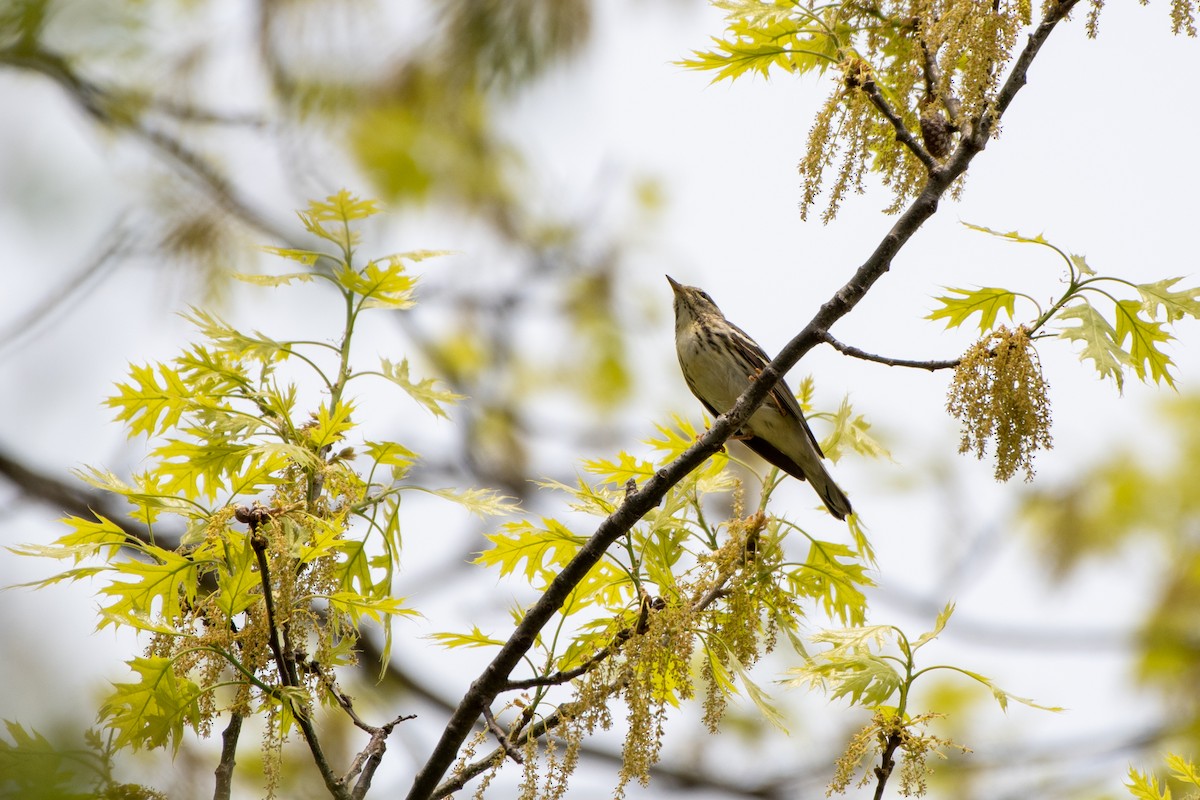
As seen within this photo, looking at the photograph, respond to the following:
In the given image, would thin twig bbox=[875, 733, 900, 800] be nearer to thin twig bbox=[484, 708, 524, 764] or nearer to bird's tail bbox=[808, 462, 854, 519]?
thin twig bbox=[484, 708, 524, 764]

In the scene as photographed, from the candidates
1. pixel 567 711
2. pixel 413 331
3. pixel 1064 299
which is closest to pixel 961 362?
pixel 1064 299

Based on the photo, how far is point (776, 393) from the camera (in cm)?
477

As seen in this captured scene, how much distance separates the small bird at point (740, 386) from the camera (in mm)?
5047

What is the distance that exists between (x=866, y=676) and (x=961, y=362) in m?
0.81

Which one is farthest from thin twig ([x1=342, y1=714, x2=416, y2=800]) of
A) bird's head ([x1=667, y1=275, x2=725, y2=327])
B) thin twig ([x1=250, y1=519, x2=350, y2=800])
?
bird's head ([x1=667, y1=275, x2=725, y2=327])

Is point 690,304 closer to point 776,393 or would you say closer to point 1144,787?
point 776,393

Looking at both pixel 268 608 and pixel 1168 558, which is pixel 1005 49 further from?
pixel 1168 558

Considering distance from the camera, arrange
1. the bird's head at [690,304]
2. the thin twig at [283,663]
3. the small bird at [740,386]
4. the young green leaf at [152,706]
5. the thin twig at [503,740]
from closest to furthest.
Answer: the thin twig at [283,663]
the young green leaf at [152,706]
the thin twig at [503,740]
the small bird at [740,386]
the bird's head at [690,304]

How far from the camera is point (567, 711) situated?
2635mm

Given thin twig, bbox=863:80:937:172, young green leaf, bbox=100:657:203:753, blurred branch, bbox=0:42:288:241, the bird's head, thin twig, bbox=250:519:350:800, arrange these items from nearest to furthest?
thin twig, bbox=250:519:350:800 → young green leaf, bbox=100:657:203:753 → thin twig, bbox=863:80:937:172 → blurred branch, bbox=0:42:288:241 → the bird's head

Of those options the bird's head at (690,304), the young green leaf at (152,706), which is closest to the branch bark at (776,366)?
the young green leaf at (152,706)

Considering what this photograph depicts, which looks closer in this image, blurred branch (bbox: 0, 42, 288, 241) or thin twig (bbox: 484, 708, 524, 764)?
thin twig (bbox: 484, 708, 524, 764)

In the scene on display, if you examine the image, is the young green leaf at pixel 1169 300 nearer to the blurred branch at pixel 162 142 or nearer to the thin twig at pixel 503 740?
the thin twig at pixel 503 740

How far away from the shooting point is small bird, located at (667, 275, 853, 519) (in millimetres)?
5047
